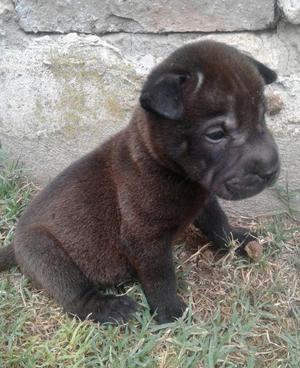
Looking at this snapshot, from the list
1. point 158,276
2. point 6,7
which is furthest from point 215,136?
point 6,7

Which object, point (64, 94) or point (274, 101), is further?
point (64, 94)

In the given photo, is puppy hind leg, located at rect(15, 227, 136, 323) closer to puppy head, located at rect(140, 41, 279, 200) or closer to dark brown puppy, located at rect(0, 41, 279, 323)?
dark brown puppy, located at rect(0, 41, 279, 323)

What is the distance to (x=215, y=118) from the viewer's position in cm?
269

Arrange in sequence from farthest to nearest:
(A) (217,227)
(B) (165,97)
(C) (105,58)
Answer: (C) (105,58) < (A) (217,227) < (B) (165,97)

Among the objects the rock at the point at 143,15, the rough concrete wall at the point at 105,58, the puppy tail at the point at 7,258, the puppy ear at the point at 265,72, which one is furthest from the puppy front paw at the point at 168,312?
the rock at the point at 143,15

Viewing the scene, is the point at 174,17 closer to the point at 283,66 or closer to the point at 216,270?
the point at 283,66

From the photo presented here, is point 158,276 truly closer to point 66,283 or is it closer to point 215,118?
point 66,283

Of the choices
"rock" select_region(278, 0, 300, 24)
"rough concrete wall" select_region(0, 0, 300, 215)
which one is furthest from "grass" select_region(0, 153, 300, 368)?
"rock" select_region(278, 0, 300, 24)

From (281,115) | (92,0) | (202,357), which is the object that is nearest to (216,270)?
(202,357)

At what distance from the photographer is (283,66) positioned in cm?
358

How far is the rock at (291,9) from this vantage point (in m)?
3.42

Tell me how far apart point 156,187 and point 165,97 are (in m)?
0.51

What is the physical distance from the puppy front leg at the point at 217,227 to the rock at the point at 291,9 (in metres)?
1.02

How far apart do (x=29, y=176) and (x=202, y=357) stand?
70.2 inches
